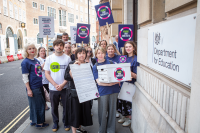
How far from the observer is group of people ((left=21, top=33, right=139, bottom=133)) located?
295 centimetres

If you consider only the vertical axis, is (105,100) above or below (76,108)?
above

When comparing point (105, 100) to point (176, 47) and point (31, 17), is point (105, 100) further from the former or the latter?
point (31, 17)

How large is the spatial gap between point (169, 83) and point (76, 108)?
1893 millimetres

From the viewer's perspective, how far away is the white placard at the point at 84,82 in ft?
9.12

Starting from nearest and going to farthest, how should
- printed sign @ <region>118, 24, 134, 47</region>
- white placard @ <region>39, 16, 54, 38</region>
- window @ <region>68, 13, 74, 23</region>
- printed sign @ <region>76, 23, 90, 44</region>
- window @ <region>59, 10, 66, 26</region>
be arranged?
1. printed sign @ <region>118, 24, 134, 47</region>
2. white placard @ <region>39, 16, 54, 38</region>
3. printed sign @ <region>76, 23, 90, 44</region>
4. window @ <region>59, 10, 66, 26</region>
5. window @ <region>68, 13, 74, 23</region>

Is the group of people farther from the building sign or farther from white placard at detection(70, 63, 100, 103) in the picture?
the building sign

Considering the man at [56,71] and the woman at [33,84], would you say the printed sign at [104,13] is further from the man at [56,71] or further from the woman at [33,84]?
the woman at [33,84]

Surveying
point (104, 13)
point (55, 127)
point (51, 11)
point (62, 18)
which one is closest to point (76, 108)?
point (55, 127)

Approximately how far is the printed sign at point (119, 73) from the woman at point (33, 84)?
73.8 inches

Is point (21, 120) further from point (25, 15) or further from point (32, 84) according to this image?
point (25, 15)

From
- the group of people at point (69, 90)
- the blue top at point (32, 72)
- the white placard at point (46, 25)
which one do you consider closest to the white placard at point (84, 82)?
the group of people at point (69, 90)

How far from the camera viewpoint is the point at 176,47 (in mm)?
1476

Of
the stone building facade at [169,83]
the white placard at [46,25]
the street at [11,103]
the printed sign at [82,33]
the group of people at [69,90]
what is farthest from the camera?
the printed sign at [82,33]

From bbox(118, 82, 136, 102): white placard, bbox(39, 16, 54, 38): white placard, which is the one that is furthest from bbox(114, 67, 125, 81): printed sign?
bbox(39, 16, 54, 38): white placard
